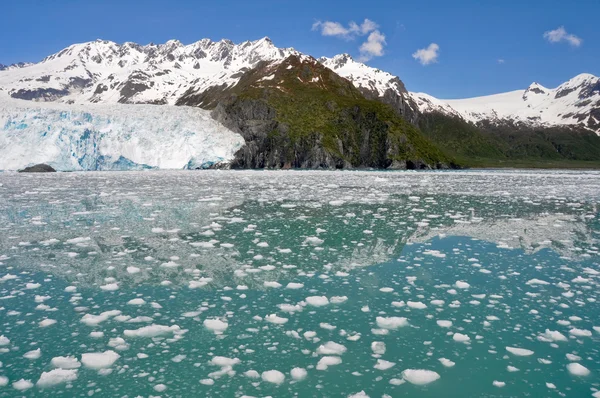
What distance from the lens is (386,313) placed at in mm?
7750

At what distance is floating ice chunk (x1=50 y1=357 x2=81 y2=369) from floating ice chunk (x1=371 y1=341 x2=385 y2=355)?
435cm

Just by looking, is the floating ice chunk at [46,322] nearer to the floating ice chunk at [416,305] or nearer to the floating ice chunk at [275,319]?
the floating ice chunk at [275,319]

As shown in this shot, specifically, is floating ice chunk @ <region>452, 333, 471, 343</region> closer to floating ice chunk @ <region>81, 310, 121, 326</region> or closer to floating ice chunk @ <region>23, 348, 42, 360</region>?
floating ice chunk @ <region>81, 310, 121, 326</region>

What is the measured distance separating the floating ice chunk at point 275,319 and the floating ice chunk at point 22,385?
3.63 m

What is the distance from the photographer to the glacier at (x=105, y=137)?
6362 cm

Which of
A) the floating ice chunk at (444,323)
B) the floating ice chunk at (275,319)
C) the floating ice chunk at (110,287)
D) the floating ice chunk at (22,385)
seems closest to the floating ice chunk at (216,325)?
the floating ice chunk at (275,319)

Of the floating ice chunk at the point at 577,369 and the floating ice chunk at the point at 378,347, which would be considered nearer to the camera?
the floating ice chunk at the point at 577,369

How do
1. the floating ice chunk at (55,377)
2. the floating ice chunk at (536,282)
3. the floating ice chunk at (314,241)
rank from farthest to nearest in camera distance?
the floating ice chunk at (314,241) → the floating ice chunk at (536,282) → the floating ice chunk at (55,377)

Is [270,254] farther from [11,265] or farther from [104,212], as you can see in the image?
[104,212]

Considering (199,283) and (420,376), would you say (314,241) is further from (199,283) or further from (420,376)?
(420,376)

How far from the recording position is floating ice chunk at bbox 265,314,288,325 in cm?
732

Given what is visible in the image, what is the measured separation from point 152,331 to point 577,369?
21.4ft

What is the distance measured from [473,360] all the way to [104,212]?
18429 millimetres

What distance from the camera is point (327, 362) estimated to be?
232 inches
